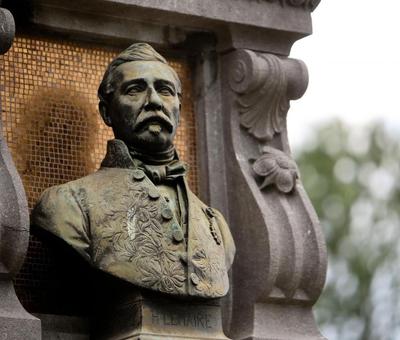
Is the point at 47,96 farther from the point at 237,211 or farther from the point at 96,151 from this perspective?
the point at 237,211

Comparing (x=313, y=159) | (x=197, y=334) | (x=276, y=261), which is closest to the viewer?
(x=197, y=334)

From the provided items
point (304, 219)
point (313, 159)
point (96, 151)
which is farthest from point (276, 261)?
point (313, 159)

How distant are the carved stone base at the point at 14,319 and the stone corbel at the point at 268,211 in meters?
1.51

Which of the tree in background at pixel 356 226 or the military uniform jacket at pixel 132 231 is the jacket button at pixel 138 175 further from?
the tree in background at pixel 356 226

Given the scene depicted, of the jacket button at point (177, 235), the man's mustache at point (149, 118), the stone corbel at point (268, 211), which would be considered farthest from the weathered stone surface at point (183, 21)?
the jacket button at point (177, 235)

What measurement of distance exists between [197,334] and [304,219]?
4.29ft

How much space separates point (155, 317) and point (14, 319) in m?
0.78

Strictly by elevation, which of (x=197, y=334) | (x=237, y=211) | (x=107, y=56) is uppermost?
(x=107, y=56)

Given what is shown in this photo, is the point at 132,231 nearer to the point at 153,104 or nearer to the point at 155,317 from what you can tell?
the point at 155,317

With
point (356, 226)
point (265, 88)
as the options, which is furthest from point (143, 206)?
point (356, 226)

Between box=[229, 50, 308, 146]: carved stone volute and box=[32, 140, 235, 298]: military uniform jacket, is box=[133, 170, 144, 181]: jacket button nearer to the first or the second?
box=[32, 140, 235, 298]: military uniform jacket

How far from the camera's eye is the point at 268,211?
1141 centimetres

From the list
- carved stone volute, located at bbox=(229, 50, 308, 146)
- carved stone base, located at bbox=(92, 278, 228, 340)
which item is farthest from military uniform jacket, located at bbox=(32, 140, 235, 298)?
carved stone volute, located at bbox=(229, 50, 308, 146)

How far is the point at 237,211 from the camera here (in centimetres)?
1152
